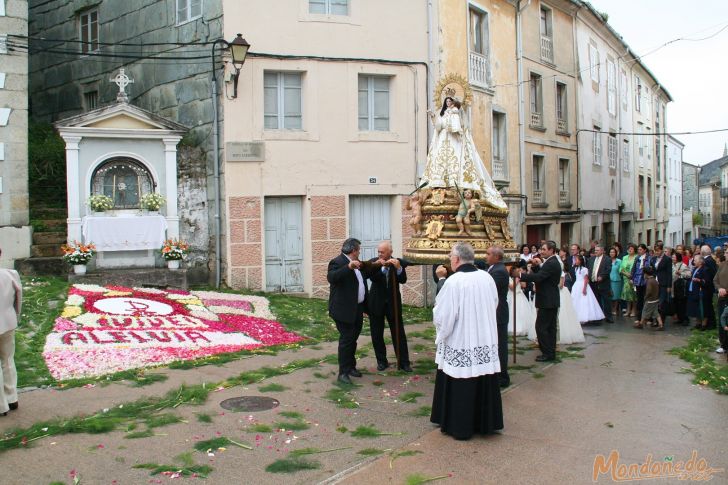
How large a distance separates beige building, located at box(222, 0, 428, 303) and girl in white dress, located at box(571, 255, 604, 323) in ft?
13.4

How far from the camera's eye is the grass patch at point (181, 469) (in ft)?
17.6

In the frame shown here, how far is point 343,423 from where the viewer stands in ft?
22.4

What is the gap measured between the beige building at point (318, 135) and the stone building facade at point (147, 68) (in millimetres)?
754

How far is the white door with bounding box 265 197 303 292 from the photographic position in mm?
16516

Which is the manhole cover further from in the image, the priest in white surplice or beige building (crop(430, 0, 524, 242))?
beige building (crop(430, 0, 524, 242))

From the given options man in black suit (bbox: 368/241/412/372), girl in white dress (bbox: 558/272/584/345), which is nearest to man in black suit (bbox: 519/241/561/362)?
girl in white dress (bbox: 558/272/584/345)

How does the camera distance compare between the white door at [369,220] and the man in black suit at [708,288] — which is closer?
the man in black suit at [708,288]

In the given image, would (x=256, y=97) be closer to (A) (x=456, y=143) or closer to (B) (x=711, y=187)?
(A) (x=456, y=143)

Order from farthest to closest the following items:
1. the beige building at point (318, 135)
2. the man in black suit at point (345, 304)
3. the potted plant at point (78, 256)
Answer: the beige building at point (318, 135)
the potted plant at point (78, 256)
the man in black suit at point (345, 304)

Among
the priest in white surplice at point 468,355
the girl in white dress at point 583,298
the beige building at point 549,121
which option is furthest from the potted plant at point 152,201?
the beige building at point 549,121

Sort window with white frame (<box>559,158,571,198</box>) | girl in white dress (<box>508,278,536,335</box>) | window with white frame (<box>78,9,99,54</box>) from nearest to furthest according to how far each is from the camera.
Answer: girl in white dress (<box>508,278,536,335</box>) < window with white frame (<box>78,9,99,54</box>) < window with white frame (<box>559,158,571,198</box>)

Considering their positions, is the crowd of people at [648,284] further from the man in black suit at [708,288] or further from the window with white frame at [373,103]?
the window with white frame at [373,103]

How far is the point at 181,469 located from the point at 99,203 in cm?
1050

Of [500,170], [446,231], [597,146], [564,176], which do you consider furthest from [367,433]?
[597,146]
